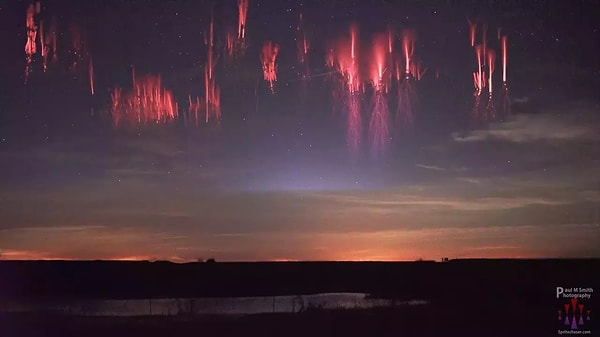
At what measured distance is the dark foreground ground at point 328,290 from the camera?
7.70m

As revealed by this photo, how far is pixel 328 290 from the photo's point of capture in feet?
40.0

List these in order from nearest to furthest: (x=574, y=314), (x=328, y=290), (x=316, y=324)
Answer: (x=574, y=314), (x=316, y=324), (x=328, y=290)

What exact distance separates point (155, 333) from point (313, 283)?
5.94m

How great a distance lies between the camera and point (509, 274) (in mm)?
11219

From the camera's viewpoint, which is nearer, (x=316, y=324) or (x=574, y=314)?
(x=574, y=314)

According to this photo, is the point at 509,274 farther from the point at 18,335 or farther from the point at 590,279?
the point at 18,335

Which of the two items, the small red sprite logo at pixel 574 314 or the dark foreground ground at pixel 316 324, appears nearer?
the small red sprite logo at pixel 574 314

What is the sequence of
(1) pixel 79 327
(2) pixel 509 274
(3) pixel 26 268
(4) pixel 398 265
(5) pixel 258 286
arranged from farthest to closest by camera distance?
(4) pixel 398 265, (3) pixel 26 268, (5) pixel 258 286, (2) pixel 509 274, (1) pixel 79 327

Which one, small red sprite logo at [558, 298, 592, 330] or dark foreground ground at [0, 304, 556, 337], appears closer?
small red sprite logo at [558, 298, 592, 330]

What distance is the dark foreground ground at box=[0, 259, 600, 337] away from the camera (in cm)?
770

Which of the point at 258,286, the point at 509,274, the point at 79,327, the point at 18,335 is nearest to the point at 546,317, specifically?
the point at 509,274

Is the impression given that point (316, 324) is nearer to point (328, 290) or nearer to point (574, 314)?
point (574, 314)

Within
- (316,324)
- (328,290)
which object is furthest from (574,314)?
(328,290)

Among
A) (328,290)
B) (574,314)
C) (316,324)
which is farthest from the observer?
(328,290)
